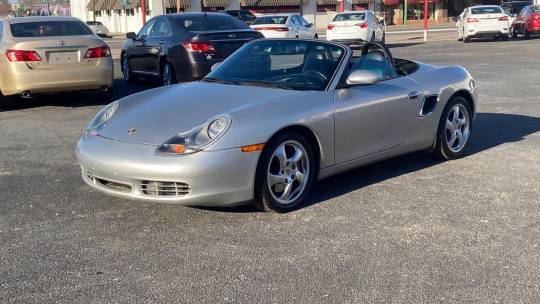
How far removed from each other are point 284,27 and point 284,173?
17697 millimetres

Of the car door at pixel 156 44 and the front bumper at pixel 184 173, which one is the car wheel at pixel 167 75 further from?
the front bumper at pixel 184 173

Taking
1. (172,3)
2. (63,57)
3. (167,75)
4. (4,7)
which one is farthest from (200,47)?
(4,7)

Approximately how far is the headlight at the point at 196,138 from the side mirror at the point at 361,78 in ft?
4.27

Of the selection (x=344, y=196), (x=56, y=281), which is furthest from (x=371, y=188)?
(x=56, y=281)

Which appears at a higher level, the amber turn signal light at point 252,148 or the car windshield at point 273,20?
the car windshield at point 273,20

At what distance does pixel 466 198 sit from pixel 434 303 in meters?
2.08

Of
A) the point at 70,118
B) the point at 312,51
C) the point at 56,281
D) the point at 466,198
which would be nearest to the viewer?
the point at 56,281

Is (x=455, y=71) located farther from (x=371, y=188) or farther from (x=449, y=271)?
A: (x=449, y=271)

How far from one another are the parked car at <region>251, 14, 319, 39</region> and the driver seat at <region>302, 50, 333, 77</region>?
15895 millimetres

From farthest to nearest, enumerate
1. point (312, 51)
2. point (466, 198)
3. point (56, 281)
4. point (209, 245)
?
point (312, 51) < point (466, 198) < point (209, 245) < point (56, 281)

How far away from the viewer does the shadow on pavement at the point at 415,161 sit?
5.64 metres

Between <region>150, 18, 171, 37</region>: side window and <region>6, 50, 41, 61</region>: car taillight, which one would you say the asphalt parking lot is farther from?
<region>150, 18, 171, 37</region>: side window

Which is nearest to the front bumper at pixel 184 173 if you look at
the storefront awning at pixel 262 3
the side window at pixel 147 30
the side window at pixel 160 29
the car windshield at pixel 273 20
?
the side window at pixel 160 29

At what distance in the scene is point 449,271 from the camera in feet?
12.8
